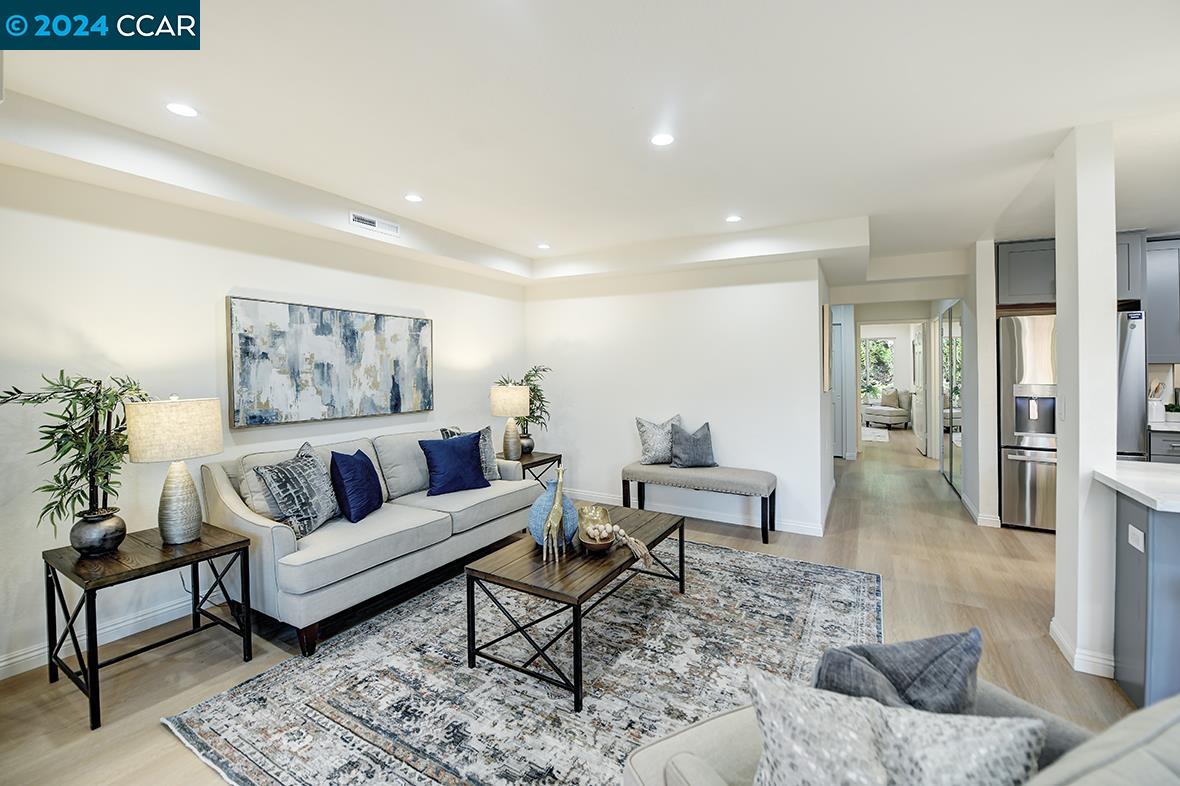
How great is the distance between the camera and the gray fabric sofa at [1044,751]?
0.71 m

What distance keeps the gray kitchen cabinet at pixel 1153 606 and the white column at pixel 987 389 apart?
281cm

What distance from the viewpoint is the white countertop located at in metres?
1.99

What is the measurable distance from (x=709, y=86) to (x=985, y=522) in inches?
184

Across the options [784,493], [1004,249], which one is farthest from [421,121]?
[1004,249]

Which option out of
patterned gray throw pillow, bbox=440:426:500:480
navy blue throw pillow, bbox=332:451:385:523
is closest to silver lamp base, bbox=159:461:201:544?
navy blue throw pillow, bbox=332:451:385:523

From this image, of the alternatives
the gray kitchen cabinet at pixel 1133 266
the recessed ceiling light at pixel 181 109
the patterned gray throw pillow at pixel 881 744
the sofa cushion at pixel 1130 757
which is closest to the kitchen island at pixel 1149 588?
the sofa cushion at pixel 1130 757

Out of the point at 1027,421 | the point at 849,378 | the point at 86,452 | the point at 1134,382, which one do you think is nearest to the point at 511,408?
the point at 86,452

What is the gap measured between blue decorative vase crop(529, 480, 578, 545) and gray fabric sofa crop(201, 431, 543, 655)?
88cm

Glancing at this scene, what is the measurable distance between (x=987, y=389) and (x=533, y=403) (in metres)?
4.26

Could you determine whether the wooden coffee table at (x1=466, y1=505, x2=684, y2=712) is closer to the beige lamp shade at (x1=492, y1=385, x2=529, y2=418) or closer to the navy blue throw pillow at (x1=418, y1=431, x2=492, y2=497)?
the navy blue throw pillow at (x1=418, y1=431, x2=492, y2=497)

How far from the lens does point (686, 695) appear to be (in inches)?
89.5

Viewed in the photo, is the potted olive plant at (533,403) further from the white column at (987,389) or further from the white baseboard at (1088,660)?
the white column at (987,389)

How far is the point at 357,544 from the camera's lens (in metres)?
2.82

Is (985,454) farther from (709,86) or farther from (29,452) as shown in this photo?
(29,452)
